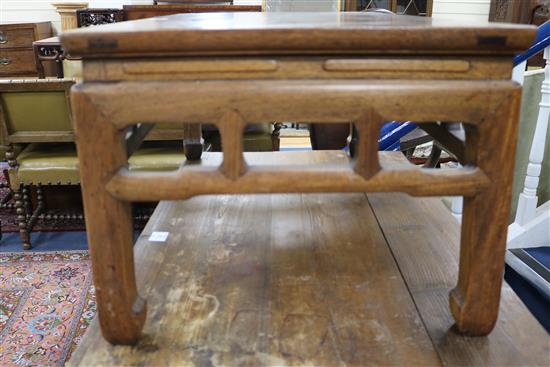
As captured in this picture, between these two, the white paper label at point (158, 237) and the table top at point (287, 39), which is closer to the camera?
the table top at point (287, 39)

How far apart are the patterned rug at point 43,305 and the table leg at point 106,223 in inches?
49.5

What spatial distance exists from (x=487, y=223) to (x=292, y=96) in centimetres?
29

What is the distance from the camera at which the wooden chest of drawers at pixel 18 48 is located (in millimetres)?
4492

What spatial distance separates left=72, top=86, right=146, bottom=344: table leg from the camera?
61 centimetres

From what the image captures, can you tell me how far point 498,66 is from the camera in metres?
0.61

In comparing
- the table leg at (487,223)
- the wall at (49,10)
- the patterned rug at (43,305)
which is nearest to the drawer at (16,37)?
the wall at (49,10)

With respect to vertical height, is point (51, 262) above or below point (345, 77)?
below

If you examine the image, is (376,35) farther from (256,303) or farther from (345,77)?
(256,303)

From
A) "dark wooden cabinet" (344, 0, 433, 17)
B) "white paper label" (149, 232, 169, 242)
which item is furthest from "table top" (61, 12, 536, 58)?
"dark wooden cabinet" (344, 0, 433, 17)

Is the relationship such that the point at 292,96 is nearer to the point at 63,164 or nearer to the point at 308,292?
the point at 308,292

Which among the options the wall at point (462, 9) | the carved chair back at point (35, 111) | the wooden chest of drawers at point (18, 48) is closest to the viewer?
the carved chair back at point (35, 111)

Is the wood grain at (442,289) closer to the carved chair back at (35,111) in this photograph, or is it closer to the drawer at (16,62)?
the carved chair back at (35,111)

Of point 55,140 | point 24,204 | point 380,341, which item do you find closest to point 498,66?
point 380,341

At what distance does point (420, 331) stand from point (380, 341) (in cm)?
7
